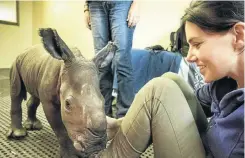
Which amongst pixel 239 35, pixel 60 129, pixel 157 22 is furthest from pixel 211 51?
pixel 157 22

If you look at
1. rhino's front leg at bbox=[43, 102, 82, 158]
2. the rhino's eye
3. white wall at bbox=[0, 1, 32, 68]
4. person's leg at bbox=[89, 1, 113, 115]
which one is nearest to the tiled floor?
rhino's front leg at bbox=[43, 102, 82, 158]

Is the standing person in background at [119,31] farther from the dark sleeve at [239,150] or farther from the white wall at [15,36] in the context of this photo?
the white wall at [15,36]

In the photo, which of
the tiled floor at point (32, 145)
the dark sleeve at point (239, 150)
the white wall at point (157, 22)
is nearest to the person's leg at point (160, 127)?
the dark sleeve at point (239, 150)

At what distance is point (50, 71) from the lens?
3.70 feet

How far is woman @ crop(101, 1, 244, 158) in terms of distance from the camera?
2.28ft

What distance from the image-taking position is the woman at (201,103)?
70cm

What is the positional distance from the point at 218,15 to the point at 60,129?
0.73m

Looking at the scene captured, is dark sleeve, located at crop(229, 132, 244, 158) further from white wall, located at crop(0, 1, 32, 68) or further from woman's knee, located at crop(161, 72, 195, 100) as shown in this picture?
white wall, located at crop(0, 1, 32, 68)

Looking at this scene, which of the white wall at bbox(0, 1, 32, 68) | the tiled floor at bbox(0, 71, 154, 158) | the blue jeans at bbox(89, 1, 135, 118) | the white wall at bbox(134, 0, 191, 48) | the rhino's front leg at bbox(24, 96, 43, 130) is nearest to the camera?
the tiled floor at bbox(0, 71, 154, 158)

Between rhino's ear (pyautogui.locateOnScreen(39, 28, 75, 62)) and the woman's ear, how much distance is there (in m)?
0.56

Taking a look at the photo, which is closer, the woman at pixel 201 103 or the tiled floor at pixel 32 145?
the woman at pixel 201 103

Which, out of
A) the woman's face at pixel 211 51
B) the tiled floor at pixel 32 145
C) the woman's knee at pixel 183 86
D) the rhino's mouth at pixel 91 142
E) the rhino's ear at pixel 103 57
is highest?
the woman's face at pixel 211 51

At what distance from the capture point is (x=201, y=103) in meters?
1.02

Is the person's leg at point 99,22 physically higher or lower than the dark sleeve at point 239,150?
higher
